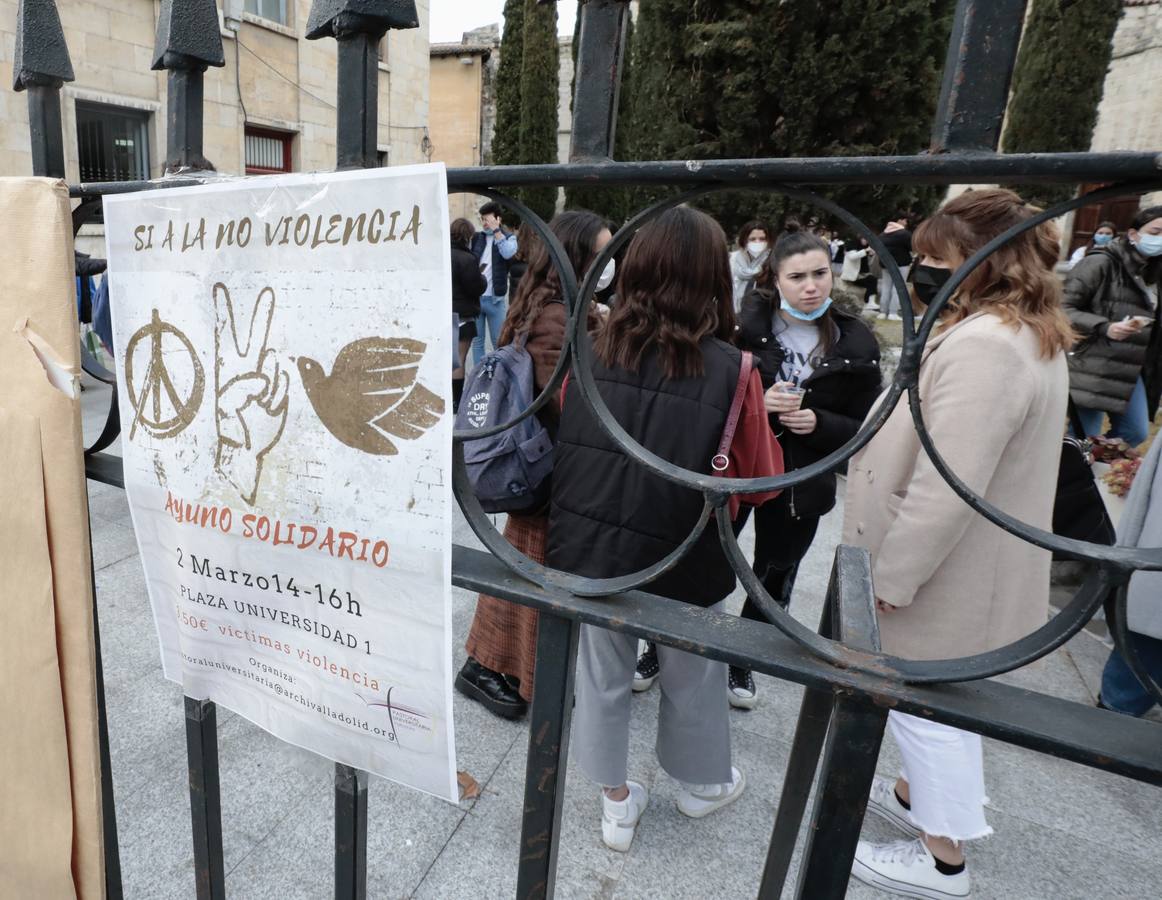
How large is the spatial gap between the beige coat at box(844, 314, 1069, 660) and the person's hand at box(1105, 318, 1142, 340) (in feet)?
8.90

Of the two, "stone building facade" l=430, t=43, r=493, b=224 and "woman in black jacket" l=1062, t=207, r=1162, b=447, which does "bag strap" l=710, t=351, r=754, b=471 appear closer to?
"woman in black jacket" l=1062, t=207, r=1162, b=447

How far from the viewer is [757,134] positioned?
819cm

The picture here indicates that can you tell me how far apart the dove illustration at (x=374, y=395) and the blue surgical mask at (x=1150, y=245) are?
15.2ft

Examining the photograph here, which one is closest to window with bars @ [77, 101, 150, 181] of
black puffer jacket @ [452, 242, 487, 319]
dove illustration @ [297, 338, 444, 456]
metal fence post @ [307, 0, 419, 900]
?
black puffer jacket @ [452, 242, 487, 319]

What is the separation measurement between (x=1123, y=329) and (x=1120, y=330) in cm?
1

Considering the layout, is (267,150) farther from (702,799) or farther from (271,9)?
(702,799)

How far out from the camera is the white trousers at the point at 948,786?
5.82ft

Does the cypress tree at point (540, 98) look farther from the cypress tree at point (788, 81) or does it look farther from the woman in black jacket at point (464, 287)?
the woman in black jacket at point (464, 287)

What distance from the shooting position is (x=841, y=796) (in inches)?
27.0

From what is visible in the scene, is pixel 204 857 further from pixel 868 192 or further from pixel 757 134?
pixel 868 192

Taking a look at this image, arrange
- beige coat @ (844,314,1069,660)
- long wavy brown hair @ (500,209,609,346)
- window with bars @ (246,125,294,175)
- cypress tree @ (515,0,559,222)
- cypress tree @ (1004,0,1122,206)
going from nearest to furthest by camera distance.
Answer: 1. beige coat @ (844,314,1069,660)
2. long wavy brown hair @ (500,209,609,346)
3. window with bars @ (246,125,294,175)
4. cypress tree @ (1004,0,1122,206)
5. cypress tree @ (515,0,559,222)

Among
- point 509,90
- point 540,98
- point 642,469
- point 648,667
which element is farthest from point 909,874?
point 509,90

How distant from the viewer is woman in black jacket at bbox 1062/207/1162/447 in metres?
3.88

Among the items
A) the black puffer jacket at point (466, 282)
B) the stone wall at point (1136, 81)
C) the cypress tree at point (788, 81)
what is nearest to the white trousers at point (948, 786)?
the black puffer jacket at point (466, 282)
